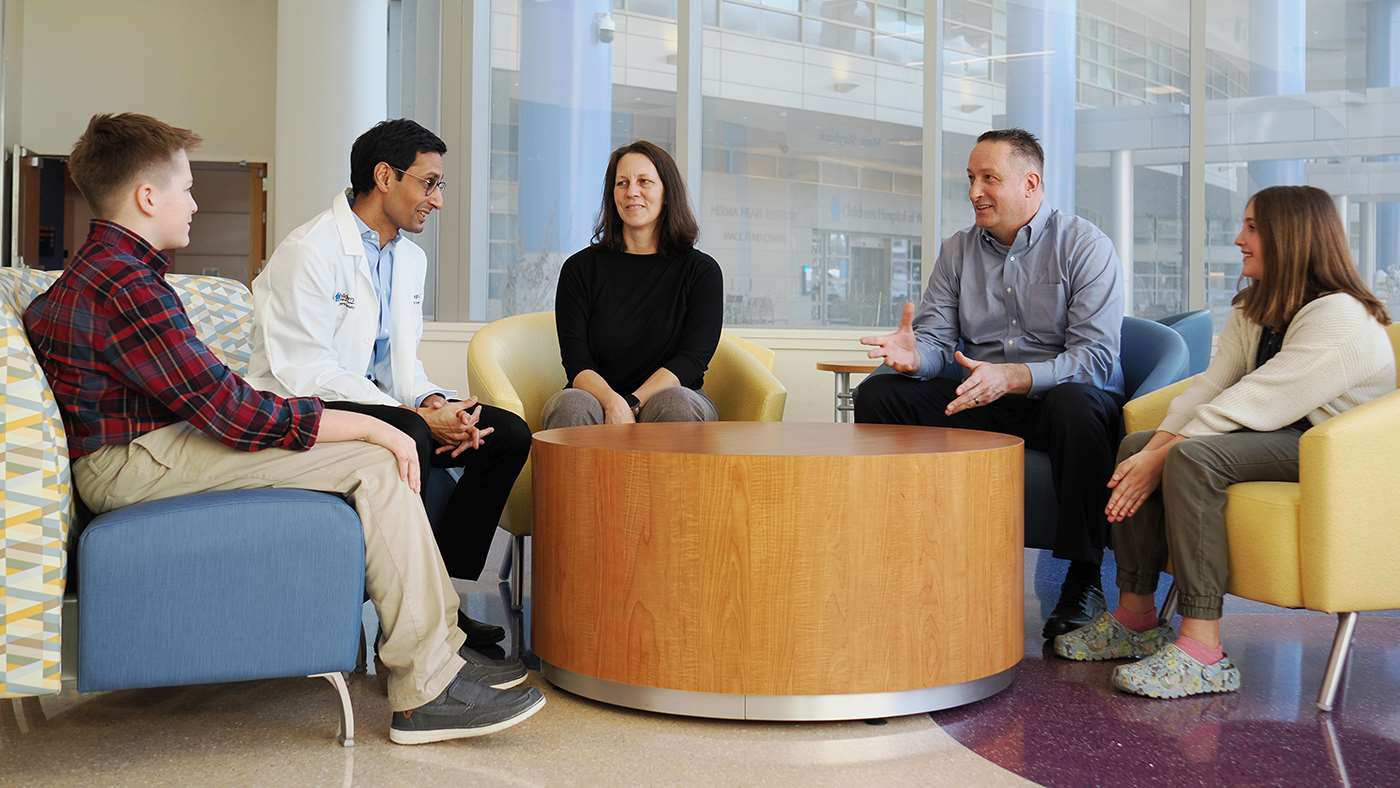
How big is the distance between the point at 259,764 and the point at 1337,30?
17.0ft

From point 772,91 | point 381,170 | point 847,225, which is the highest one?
point 772,91

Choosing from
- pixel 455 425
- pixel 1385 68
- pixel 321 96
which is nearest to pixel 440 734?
pixel 455 425

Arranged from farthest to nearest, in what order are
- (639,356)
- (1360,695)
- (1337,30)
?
(1337,30)
(639,356)
(1360,695)

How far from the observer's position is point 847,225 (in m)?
6.21

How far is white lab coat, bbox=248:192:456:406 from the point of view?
2.58 metres

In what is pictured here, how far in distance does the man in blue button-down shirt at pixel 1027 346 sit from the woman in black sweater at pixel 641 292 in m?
0.52

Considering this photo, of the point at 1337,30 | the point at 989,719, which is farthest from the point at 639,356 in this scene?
the point at 1337,30

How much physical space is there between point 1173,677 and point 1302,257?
36.3 inches

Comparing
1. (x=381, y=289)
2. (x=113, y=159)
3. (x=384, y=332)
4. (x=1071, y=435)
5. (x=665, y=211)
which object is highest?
(x=665, y=211)

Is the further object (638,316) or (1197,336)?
(1197,336)

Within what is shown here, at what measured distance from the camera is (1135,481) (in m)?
2.55

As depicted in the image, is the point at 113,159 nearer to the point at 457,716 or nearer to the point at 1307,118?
the point at 457,716

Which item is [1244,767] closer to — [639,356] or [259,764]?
[259,764]

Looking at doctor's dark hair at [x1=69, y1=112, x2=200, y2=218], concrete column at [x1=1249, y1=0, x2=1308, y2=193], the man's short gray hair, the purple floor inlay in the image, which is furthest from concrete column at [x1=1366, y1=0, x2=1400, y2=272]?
doctor's dark hair at [x1=69, y1=112, x2=200, y2=218]
